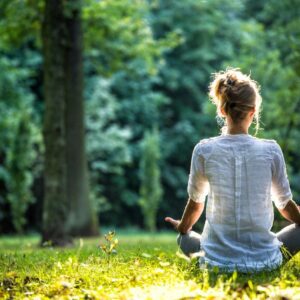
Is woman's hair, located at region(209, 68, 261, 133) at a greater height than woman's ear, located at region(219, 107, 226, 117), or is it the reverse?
woman's hair, located at region(209, 68, 261, 133)

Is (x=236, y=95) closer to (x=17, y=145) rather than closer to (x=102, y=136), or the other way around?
(x=17, y=145)

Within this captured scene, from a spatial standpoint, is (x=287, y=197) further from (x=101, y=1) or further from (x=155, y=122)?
(x=155, y=122)

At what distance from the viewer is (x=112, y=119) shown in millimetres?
29281

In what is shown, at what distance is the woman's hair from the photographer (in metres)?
4.33

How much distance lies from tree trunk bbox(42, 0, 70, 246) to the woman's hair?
256 inches

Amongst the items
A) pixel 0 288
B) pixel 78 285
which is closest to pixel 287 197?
pixel 78 285

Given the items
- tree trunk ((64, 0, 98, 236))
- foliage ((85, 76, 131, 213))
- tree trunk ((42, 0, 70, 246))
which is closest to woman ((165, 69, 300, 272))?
tree trunk ((42, 0, 70, 246))

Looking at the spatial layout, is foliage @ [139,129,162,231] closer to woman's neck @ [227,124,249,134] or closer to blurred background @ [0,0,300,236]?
blurred background @ [0,0,300,236]

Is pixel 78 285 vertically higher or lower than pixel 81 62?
lower

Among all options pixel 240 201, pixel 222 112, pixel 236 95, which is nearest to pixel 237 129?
pixel 222 112

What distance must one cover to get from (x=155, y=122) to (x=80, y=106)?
43.9ft

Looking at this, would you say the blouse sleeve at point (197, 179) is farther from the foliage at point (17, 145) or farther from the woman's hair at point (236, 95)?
the foliage at point (17, 145)

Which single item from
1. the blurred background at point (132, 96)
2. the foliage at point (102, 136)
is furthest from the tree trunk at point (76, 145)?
the foliage at point (102, 136)

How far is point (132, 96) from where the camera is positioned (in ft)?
99.2
